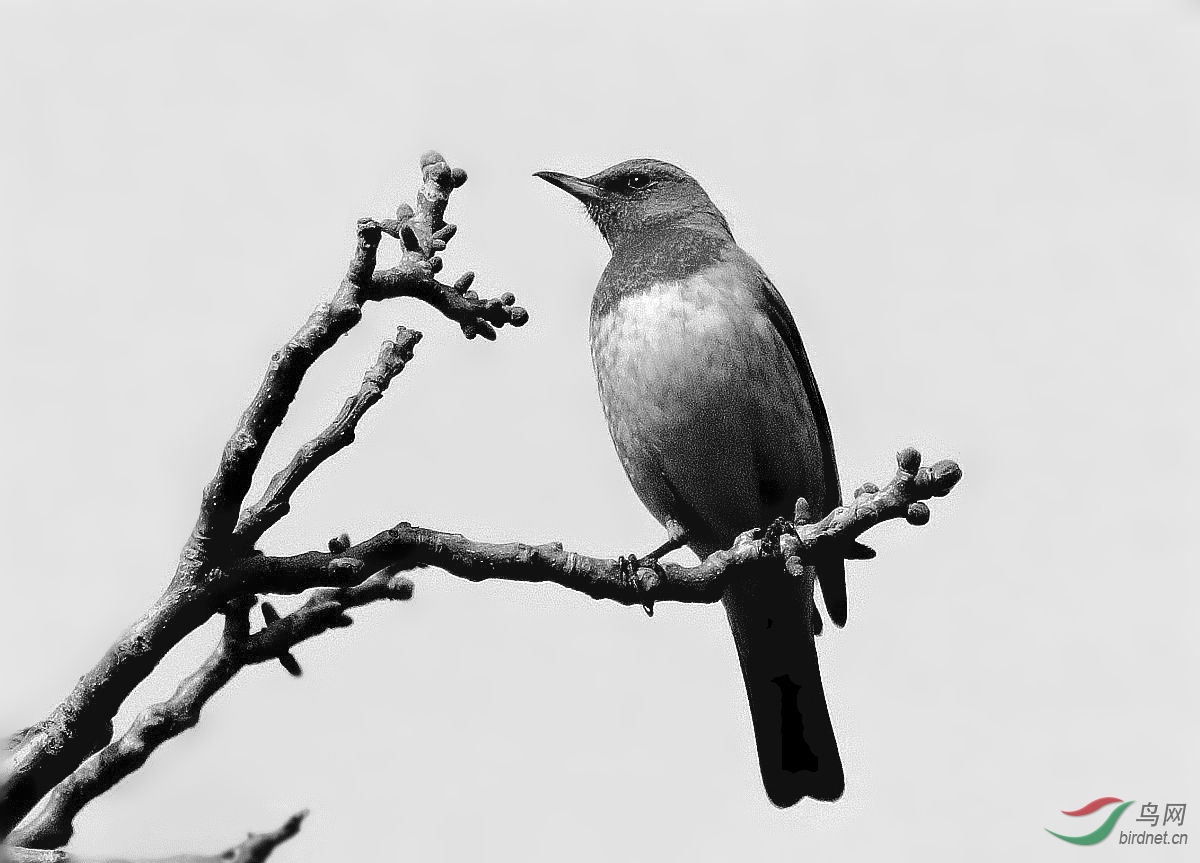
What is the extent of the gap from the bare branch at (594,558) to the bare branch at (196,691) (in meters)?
0.21

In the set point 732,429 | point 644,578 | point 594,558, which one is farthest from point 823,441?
point 594,558

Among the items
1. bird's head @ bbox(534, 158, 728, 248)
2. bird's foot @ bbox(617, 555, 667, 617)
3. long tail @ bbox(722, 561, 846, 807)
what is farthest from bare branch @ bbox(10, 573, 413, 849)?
bird's head @ bbox(534, 158, 728, 248)

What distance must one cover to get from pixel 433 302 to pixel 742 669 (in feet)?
13.4

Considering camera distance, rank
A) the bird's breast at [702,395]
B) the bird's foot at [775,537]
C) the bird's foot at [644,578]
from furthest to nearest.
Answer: the bird's breast at [702,395], the bird's foot at [775,537], the bird's foot at [644,578]

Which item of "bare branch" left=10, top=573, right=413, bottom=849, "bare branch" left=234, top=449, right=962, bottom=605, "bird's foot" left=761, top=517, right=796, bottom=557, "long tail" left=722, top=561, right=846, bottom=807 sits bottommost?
"bare branch" left=10, top=573, right=413, bottom=849

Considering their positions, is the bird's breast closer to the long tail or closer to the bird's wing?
the bird's wing

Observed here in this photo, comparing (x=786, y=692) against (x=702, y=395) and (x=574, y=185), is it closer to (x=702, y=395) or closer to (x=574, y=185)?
(x=702, y=395)

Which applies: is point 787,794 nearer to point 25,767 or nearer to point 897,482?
point 897,482

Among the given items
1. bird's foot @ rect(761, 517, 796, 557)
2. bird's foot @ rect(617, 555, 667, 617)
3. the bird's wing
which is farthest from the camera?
the bird's wing

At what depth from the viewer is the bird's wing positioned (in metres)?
7.45

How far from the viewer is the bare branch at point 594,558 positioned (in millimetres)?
4012

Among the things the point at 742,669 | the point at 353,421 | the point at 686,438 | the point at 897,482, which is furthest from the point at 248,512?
the point at 742,669

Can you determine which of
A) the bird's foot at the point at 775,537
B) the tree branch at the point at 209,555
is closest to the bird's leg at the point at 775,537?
the bird's foot at the point at 775,537

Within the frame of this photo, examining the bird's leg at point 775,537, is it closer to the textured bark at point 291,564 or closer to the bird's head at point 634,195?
the textured bark at point 291,564
